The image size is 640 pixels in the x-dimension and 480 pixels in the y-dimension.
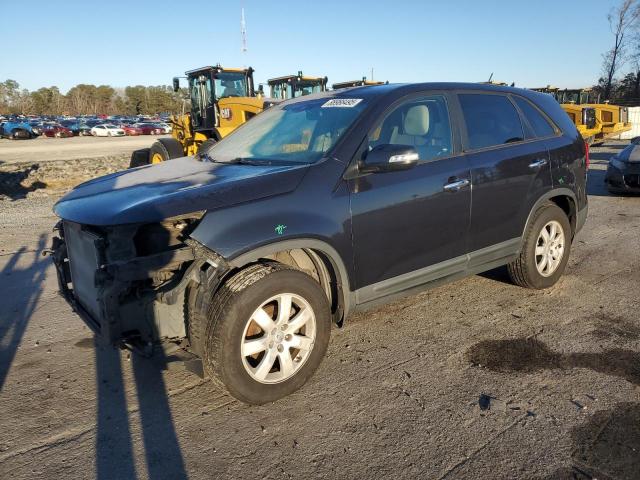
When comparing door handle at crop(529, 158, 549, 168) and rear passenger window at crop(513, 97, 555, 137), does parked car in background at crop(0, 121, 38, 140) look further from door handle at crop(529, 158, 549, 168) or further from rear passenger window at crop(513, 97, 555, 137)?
door handle at crop(529, 158, 549, 168)

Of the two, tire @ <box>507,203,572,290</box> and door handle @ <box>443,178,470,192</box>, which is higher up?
door handle @ <box>443,178,470,192</box>

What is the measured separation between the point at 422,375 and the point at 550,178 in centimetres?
246

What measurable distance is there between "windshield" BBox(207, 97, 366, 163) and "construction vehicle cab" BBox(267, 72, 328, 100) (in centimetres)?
1236

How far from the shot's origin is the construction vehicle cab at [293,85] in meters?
16.4

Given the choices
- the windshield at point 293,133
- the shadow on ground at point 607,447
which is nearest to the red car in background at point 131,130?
the windshield at point 293,133

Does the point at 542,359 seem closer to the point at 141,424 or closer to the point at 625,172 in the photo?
the point at 141,424

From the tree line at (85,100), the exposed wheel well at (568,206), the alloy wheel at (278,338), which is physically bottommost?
the alloy wheel at (278,338)

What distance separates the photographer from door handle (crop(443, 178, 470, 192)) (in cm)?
384

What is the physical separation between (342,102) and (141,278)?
2082 millimetres

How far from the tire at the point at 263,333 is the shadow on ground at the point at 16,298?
69.0 inches

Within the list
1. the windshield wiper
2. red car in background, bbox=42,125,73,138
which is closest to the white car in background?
red car in background, bbox=42,125,73,138

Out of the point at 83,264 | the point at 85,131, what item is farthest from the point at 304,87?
the point at 85,131

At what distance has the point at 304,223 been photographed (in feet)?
10.3

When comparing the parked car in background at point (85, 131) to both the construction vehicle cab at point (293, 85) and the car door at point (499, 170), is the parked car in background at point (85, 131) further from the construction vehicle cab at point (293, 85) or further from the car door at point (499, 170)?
the car door at point (499, 170)
